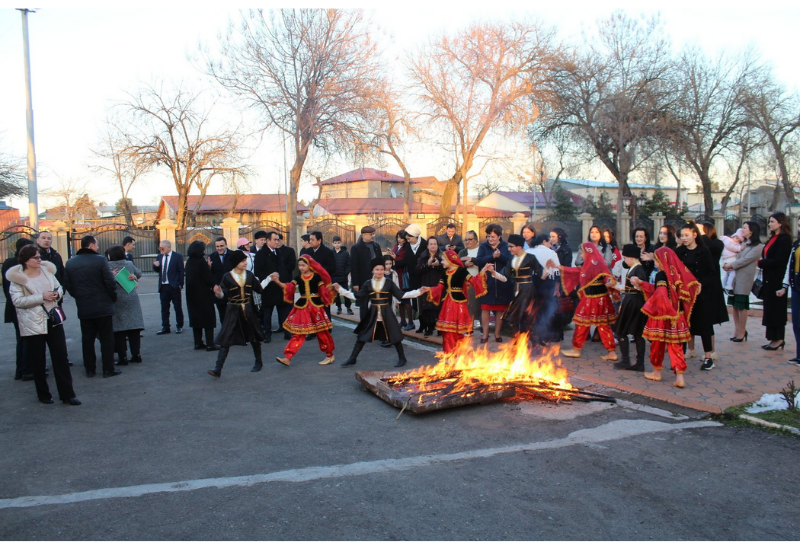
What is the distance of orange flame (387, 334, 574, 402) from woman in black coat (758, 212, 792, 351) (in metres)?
3.42

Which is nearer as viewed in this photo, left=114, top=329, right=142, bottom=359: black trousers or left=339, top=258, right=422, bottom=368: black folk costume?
left=339, top=258, right=422, bottom=368: black folk costume

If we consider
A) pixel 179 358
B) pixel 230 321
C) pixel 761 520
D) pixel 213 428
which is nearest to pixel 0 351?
pixel 179 358

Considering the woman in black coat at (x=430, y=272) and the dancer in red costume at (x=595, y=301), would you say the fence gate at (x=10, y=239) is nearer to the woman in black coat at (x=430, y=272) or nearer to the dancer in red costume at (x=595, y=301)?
the woman in black coat at (x=430, y=272)

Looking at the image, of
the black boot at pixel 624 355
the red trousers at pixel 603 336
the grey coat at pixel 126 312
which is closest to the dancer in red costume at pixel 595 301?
the red trousers at pixel 603 336

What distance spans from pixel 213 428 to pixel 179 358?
3425mm

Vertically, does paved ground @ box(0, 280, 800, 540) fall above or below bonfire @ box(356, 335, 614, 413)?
below

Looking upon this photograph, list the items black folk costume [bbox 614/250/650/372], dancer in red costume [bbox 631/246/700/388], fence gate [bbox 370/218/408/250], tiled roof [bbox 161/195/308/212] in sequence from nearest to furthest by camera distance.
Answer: dancer in red costume [bbox 631/246/700/388] < black folk costume [bbox 614/250/650/372] < fence gate [bbox 370/218/408/250] < tiled roof [bbox 161/195/308/212]

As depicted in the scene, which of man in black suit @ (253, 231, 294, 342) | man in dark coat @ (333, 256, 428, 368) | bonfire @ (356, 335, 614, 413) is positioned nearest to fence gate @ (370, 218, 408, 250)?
man in black suit @ (253, 231, 294, 342)

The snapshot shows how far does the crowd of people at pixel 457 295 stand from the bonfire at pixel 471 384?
3.66 ft

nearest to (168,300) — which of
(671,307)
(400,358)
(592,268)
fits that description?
(400,358)

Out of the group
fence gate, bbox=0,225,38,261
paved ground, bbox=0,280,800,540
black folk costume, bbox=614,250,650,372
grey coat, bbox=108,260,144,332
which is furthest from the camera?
fence gate, bbox=0,225,38,261

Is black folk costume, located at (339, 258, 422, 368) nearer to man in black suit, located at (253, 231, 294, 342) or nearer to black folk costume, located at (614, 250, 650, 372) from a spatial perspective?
man in black suit, located at (253, 231, 294, 342)

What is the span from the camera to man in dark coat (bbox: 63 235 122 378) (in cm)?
714

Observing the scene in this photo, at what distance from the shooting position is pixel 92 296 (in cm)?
715
